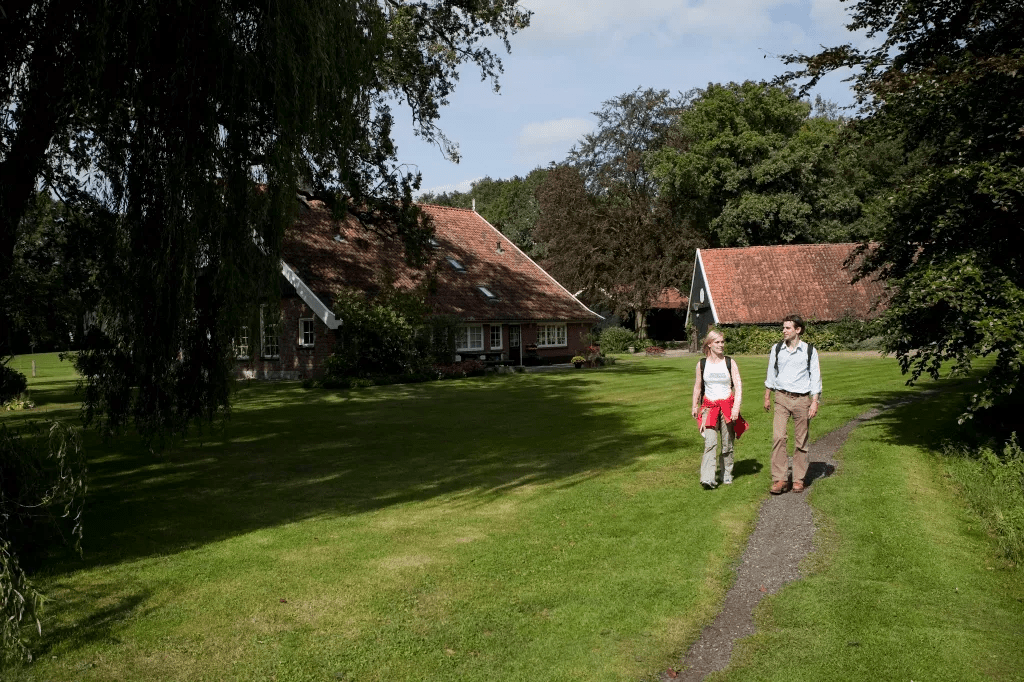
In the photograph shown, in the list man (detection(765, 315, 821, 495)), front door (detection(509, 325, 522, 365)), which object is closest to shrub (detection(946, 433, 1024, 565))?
man (detection(765, 315, 821, 495))

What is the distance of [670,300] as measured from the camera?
5809 cm

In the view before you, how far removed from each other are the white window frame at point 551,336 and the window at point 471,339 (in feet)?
11.7

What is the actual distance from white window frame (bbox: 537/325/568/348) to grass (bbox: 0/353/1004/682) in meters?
20.7

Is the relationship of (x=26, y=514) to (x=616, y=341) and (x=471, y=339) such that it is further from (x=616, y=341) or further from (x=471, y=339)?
(x=616, y=341)

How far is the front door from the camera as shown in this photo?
34750mm

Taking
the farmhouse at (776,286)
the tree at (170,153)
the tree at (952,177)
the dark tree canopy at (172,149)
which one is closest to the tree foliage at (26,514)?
the tree at (170,153)

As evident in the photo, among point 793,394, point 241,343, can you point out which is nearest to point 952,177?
point 793,394

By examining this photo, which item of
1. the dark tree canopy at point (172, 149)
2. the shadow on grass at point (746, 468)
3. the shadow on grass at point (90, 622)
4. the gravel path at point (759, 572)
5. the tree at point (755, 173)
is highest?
the tree at point (755, 173)

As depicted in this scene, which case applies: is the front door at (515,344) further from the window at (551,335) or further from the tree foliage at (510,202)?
the tree foliage at (510,202)

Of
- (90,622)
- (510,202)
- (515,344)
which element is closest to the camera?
(90,622)

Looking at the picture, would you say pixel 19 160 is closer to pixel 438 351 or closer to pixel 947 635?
pixel 947 635

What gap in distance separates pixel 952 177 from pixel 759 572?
6242mm

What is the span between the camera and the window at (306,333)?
2903cm

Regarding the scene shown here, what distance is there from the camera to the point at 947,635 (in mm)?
5508
